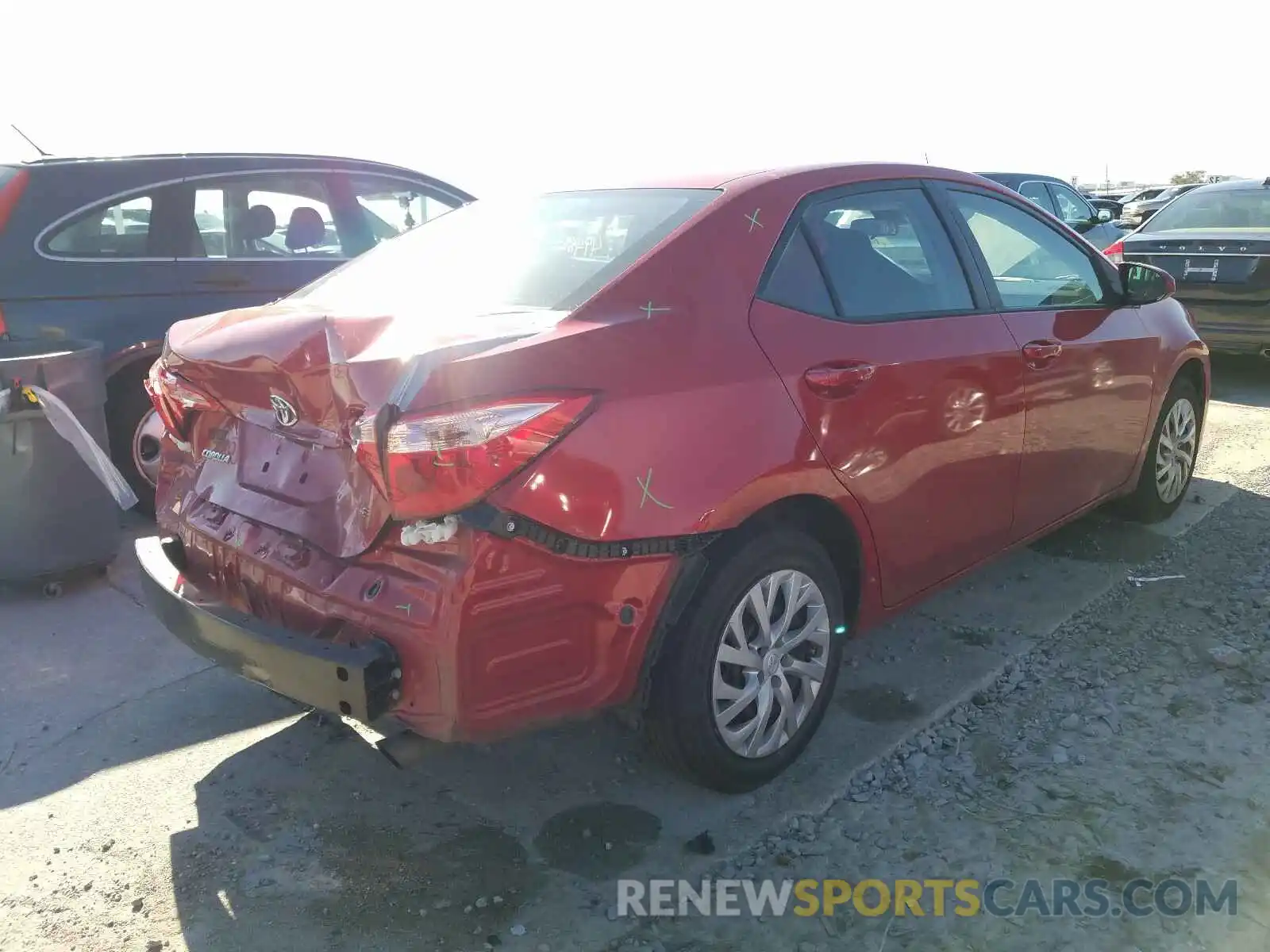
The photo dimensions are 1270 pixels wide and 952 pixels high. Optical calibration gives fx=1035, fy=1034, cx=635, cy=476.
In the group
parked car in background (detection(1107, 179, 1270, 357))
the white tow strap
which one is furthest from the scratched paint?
parked car in background (detection(1107, 179, 1270, 357))

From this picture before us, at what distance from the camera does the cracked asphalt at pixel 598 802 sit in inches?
97.8

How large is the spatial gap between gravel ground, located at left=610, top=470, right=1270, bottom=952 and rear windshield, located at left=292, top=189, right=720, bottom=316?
159cm

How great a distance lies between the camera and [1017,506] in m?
3.79

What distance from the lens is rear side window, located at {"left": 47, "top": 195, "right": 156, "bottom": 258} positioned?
4875 millimetres

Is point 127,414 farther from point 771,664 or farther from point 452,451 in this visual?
point 771,664

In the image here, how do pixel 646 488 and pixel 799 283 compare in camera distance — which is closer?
pixel 646 488

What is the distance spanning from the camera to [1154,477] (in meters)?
4.83

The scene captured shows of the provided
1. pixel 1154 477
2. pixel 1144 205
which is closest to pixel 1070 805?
pixel 1154 477

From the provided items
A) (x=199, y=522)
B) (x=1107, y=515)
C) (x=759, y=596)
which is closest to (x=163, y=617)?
(x=199, y=522)

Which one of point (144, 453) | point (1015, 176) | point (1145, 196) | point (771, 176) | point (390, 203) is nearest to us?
point (771, 176)

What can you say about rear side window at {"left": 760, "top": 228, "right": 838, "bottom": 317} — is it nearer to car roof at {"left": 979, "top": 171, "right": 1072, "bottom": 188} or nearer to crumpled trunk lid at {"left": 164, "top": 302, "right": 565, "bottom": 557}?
crumpled trunk lid at {"left": 164, "top": 302, "right": 565, "bottom": 557}

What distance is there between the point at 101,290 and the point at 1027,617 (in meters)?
4.45

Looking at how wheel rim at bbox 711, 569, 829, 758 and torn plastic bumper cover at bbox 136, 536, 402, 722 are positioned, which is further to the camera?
wheel rim at bbox 711, 569, 829, 758

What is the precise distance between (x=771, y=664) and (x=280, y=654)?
129 cm
